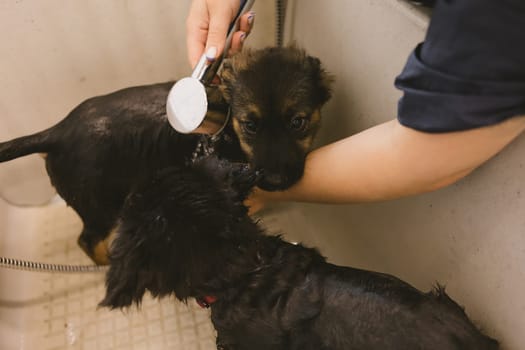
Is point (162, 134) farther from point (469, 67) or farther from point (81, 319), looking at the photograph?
point (469, 67)

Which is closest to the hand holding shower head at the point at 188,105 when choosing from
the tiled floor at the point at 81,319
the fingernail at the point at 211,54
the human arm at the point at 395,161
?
the fingernail at the point at 211,54

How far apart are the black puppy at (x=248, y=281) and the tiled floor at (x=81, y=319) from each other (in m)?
0.48

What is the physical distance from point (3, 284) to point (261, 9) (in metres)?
1.24

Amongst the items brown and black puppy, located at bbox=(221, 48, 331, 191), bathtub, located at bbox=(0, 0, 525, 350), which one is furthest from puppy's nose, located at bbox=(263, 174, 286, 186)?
bathtub, located at bbox=(0, 0, 525, 350)

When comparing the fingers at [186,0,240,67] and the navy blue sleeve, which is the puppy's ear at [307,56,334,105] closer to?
the fingers at [186,0,240,67]

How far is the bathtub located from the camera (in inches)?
31.8

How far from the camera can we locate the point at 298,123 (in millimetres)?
1128

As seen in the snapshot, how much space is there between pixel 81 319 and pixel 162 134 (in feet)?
2.23

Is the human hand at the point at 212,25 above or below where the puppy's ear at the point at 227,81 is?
above

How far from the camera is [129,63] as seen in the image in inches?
58.6

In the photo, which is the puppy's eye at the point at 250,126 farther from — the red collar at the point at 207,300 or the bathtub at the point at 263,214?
the red collar at the point at 207,300

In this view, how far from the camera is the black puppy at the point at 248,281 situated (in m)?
0.74

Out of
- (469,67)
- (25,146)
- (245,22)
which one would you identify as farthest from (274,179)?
(25,146)

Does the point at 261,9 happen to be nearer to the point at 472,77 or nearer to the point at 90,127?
the point at 90,127
